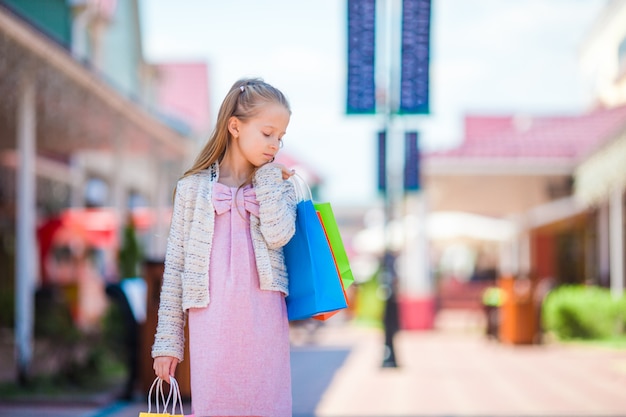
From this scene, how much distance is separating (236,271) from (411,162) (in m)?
10.3

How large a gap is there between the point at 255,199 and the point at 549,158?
18.3m

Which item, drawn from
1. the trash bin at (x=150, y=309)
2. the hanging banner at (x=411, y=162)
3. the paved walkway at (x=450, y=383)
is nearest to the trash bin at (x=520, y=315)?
the paved walkway at (x=450, y=383)

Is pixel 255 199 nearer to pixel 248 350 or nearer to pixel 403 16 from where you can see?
pixel 248 350

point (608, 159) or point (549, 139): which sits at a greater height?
point (549, 139)

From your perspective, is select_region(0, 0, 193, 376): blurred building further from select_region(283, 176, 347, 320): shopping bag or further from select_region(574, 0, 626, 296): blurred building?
select_region(574, 0, 626, 296): blurred building

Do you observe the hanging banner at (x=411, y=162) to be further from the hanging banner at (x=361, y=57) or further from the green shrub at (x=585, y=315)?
the green shrub at (x=585, y=315)

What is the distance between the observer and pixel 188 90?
32.8m

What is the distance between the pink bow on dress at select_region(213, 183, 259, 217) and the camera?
3199mm

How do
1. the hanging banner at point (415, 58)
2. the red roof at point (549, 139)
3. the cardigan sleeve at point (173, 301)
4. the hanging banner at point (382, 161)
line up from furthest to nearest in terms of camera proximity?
the red roof at point (549, 139), the hanging banner at point (382, 161), the hanging banner at point (415, 58), the cardigan sleeve at point (173, 301)

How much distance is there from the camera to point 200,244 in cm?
316

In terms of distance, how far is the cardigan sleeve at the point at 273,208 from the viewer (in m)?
3.15

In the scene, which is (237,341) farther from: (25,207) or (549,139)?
(549,139)

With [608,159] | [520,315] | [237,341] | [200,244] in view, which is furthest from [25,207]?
[608,159]

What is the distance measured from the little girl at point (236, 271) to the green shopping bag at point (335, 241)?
148 mm
